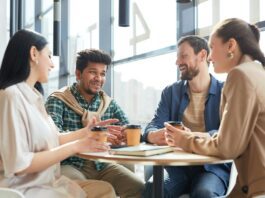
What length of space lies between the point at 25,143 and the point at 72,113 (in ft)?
3.41

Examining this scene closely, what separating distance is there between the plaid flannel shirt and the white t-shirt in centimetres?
72

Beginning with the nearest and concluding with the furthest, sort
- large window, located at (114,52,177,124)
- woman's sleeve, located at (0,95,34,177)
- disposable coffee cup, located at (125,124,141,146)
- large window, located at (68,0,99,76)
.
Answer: woman's sleeve, located at (0,95,34,177) → disposable coffee cup, located at (125,124,141,146) → large window, located at (114,52,177,124) → large window, located at (68,0,99,76)

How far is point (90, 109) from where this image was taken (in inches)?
106

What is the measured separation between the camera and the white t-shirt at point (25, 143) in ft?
5.07

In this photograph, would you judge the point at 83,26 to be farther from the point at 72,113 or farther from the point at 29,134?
the point at 29,134

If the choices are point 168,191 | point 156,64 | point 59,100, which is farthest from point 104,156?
point 156,64

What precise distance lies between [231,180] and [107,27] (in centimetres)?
284

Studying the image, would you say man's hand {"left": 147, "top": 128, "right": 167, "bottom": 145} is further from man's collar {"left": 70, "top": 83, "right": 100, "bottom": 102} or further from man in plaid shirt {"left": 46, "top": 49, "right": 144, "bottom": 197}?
man's collar {"left": 70, "top": 83, "right": 100, "bottom": 102}

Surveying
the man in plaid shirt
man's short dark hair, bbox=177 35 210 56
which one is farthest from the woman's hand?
man's short dark hair, bbox=177 35 210 56

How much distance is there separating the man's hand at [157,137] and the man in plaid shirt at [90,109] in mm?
405

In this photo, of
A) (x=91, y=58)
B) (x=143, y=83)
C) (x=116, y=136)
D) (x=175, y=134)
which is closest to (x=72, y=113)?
(x=91, y=58)

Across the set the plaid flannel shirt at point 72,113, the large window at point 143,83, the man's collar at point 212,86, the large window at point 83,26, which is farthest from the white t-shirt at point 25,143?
the large window at point 83,26

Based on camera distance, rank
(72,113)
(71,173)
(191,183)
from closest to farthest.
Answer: (191,183), (71,173), (72,113)

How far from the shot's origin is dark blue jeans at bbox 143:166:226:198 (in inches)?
78.4
